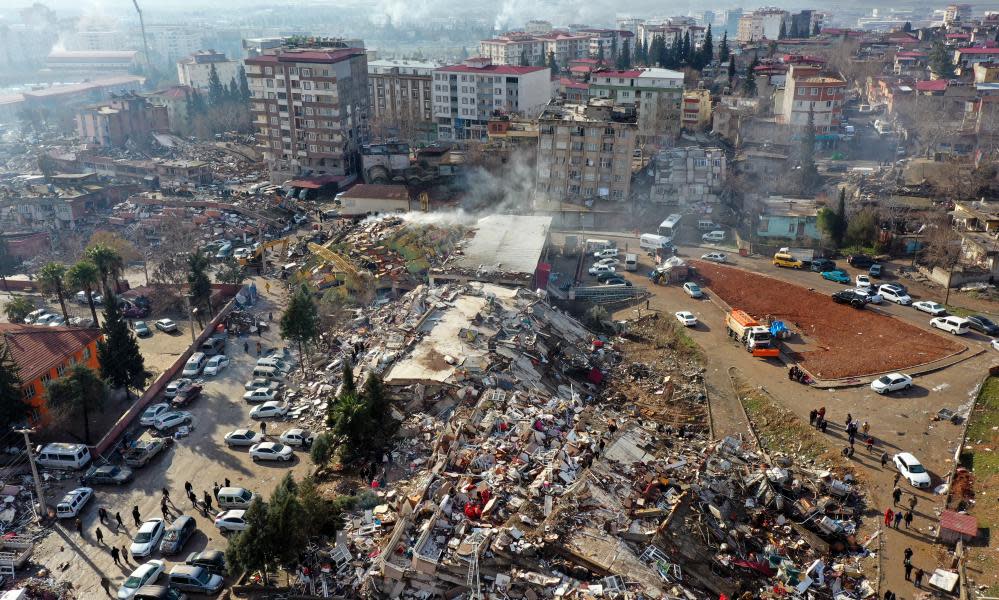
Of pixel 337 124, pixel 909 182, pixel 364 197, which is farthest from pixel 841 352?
pixel 337 124

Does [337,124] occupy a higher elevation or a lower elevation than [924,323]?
higher

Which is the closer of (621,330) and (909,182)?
Result: (621,330)

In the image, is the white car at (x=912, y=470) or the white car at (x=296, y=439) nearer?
the white car at (x=912, y=470)

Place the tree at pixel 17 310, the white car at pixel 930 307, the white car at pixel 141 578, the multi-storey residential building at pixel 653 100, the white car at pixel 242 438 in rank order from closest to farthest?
the white car at pixel 141 578
the white car at pixel 242 438
the white car at pixel 930 307
the tree at pixel 17 310
the multi-storey residential building at pixel 653 100

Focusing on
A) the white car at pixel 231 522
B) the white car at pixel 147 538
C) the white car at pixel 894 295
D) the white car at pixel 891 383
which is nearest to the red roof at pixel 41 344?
the white car at pixel 147 538

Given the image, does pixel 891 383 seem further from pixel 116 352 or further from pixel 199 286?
pixel 199 286

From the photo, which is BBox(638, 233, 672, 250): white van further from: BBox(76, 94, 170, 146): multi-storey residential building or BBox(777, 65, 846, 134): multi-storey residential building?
BBox(76, 94, 170, 146): multi-storey residential building

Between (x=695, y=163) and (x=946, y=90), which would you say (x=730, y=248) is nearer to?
(x=695, y=163)

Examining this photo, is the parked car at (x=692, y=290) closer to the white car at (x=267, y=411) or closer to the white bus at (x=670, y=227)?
the white bus at (x=670, y=227)
